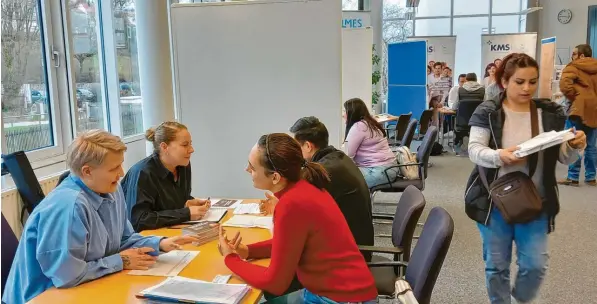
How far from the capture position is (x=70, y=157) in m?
1.61

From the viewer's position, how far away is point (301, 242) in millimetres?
1610

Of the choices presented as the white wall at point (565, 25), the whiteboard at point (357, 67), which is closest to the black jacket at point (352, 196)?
the whiteboard at point (357, 67)

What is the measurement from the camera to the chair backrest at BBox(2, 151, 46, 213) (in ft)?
9.40

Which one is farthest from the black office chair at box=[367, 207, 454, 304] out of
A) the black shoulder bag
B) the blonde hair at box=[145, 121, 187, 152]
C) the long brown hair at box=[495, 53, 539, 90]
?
the blonde hair at box=[145, 121, 187, 152]

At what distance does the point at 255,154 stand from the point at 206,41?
7.18 ft

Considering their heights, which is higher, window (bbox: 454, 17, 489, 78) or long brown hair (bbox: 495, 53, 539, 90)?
window (bbox: 454, 17, 489, 78)

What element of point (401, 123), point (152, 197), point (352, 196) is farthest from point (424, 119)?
point (152, 197)

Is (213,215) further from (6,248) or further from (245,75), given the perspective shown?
(245,75)

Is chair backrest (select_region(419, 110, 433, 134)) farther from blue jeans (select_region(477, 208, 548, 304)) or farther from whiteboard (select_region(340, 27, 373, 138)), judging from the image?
blue jeans (select_region(477, 208, 548, 304))

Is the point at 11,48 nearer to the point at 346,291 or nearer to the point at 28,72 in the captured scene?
the point at 28,72

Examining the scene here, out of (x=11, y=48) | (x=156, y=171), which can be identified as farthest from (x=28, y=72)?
(x=156, y=171)

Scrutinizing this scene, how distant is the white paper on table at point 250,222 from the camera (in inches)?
89.4

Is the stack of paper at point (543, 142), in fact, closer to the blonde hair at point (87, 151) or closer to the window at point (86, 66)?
the blonde hair at point (87, 151)

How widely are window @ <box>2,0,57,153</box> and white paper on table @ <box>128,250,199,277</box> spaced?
196cm
